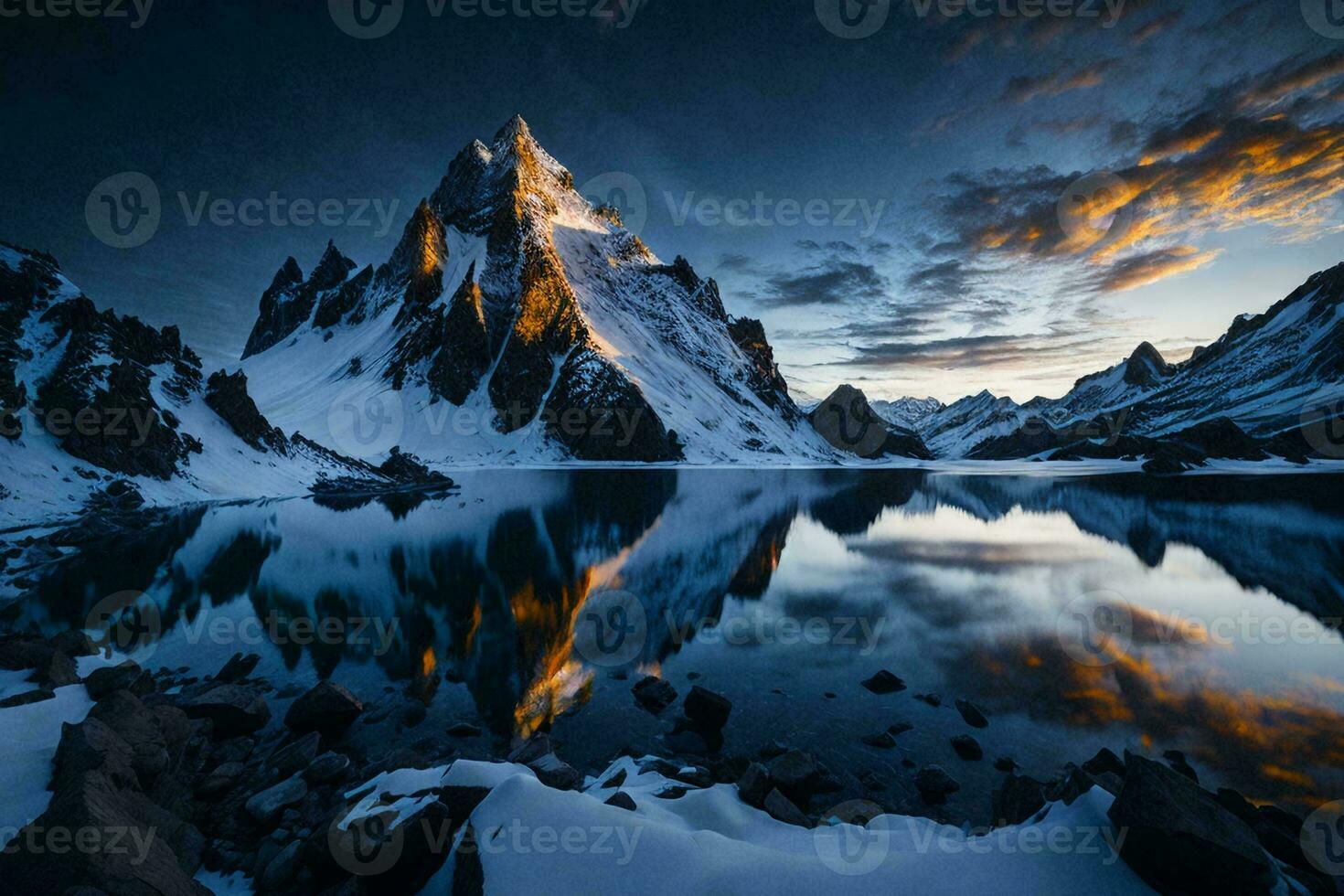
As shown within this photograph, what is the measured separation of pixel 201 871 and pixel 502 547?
2064 centimetres

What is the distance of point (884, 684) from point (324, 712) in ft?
→ 40.6

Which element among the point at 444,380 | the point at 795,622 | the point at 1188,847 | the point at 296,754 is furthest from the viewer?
the point at 444,380

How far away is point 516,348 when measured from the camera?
134 metres

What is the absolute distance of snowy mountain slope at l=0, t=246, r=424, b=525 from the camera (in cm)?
3067

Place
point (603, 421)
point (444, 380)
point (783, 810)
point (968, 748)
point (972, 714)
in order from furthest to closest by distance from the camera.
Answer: point (444, 380) → point (603, 421) → point (972, 714) → point (968, 748) → point (783, 810)

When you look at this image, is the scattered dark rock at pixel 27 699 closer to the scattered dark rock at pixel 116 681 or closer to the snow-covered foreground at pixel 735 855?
the scattered dark rock at pixel 116 681

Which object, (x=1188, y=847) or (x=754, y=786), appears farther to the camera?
(x=754, y=786)

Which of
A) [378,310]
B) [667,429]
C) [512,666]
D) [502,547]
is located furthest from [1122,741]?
[378,310]

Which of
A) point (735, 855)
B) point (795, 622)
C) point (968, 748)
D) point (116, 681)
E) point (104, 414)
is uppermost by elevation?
point (104, 414)

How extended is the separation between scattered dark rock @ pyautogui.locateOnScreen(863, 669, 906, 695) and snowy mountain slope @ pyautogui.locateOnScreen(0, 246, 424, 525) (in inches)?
1621

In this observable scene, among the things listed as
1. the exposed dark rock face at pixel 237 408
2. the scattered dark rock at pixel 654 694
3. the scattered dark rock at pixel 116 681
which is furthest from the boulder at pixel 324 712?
the exposed dark rock face at pixel 237 408

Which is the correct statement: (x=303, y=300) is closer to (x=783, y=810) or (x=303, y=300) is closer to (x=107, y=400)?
(x=107, y=400)

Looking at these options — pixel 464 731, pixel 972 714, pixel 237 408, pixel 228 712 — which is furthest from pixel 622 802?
pixel 237 408

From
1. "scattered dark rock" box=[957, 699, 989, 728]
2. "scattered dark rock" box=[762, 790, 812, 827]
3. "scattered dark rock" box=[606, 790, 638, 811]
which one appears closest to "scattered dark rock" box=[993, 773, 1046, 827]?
"scattered dark rock" box=[957, 699, 989, 728]
